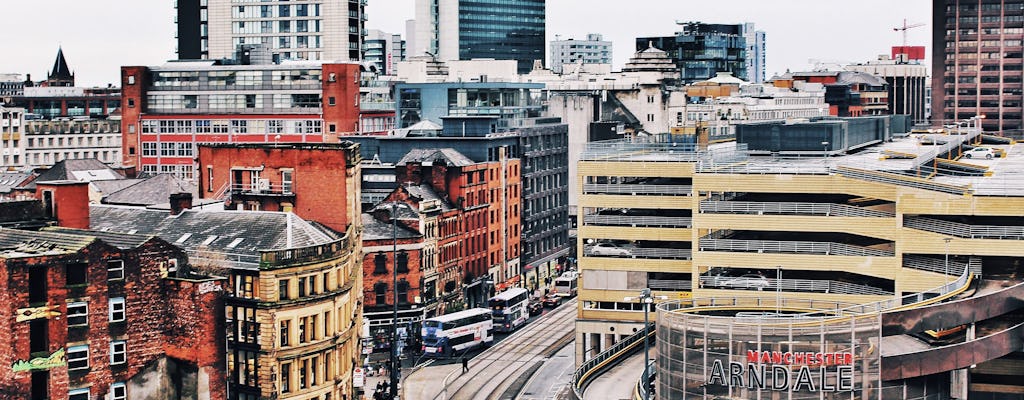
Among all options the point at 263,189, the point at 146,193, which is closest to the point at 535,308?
the point at 146,193

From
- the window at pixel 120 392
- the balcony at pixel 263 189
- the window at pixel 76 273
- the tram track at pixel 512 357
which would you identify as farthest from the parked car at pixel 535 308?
the window at pixel 76 273

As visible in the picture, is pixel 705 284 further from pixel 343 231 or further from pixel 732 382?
pixel 732 382

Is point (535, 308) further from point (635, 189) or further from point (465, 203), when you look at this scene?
point (635, 189)

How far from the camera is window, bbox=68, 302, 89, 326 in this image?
330ft

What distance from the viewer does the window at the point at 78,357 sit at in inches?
3969

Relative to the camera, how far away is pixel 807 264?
5002 inches

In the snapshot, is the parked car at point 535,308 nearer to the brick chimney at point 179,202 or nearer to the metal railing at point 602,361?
the metal railing at point 602,361

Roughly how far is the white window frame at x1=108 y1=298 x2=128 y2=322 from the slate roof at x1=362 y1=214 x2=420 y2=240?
194 ft

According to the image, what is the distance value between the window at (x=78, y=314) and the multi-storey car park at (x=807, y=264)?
3603 centimetres

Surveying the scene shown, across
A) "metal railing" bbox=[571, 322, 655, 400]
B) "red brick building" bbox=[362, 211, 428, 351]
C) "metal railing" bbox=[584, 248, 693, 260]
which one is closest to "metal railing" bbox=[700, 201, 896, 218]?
"metal railing" bbox=[584, 248, 693, 260]

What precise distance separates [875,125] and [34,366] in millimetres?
125534

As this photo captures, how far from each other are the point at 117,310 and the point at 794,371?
143ft

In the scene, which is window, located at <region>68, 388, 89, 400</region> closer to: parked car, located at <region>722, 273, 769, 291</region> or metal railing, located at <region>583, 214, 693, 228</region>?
parked car, located at <region>722, 273, 769, 291</region>

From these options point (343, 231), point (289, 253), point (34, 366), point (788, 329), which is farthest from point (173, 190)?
point (788, 329)
